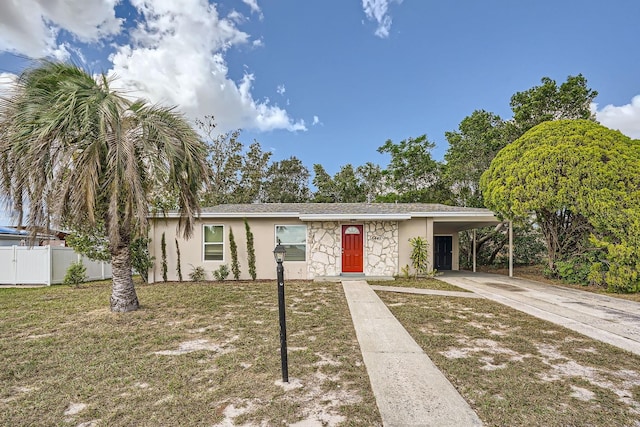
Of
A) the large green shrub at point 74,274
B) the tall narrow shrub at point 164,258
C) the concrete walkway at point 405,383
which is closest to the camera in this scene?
the concrete walkway at point 405,383

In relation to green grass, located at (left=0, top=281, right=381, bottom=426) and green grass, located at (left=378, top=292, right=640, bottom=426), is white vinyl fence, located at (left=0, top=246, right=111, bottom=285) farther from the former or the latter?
green grass, located at (left=378, top=292, right=640, bottom=426)

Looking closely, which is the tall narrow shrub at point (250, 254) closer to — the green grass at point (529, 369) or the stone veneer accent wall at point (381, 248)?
the stone veneer accent wall at point (381, 248)

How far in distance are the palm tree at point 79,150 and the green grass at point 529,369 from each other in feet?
18.6

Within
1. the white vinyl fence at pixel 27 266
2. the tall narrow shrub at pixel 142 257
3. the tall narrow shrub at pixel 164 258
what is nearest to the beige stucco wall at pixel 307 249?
the tall narrow shrub at pixel 164 258

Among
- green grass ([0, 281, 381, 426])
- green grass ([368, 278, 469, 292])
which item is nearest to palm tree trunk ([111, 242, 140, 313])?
green grass ([0, 281, 381, 426])

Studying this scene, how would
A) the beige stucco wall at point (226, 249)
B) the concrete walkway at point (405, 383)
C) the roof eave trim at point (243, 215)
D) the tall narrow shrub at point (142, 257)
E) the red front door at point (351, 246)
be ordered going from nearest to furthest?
the concrete walkway at point (405, 383) < the tall narrow shrub at point (142, 257) < the roof eave trim at point (243, 215) < the beige stucco wall at point (226, 249) < the red front door at point (351, 246)

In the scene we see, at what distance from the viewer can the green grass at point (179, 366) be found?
2852mm

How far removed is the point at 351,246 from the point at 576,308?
673 centimetres

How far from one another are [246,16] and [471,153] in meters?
14.3

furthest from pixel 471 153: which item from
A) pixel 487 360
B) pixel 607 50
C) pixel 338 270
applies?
pixel 487 360

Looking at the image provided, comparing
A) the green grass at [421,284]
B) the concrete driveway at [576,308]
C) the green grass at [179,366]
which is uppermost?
the green grass at [179,366]

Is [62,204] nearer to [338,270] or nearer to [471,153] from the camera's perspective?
[338,270]

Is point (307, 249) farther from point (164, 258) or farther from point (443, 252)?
point (443, 252)

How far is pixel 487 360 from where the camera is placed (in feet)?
13.4
